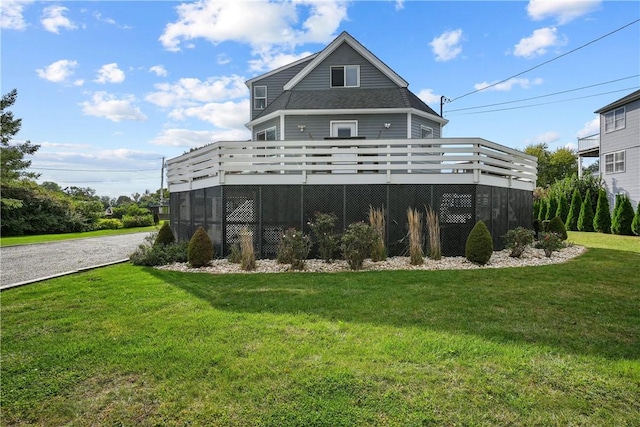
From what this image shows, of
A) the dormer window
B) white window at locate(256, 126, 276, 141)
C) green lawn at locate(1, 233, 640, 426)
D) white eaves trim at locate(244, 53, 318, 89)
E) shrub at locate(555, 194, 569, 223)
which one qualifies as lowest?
green lawn at locate(1, 233, 640, 426)

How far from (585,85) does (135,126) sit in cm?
2335

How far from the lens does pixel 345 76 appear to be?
592 inches

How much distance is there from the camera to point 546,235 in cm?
898

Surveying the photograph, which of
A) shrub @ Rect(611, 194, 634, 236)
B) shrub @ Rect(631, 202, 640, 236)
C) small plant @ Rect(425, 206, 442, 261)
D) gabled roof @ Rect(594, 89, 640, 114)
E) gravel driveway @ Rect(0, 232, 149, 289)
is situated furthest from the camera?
gabled roof @ Rect(594, 89, 640, 114)

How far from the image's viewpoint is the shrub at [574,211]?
61.2 ft

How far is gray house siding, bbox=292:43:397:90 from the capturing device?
14930 mm

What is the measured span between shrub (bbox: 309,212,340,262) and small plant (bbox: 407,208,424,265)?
5.06 ft

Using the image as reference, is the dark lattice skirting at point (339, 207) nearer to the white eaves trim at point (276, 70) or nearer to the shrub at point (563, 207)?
the white eaves trim at point (276, 70)

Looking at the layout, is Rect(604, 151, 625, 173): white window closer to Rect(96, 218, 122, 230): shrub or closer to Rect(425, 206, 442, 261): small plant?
Rect(425, 206, 442, 261): small plant

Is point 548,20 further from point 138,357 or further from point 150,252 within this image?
point 138,357

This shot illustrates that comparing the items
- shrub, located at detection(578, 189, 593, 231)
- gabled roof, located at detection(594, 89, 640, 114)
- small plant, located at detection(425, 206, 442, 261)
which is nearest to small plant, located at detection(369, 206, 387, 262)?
small plant, located at detection(425, 206, 442, 261)

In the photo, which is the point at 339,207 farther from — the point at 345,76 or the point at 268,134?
the point at 345,76

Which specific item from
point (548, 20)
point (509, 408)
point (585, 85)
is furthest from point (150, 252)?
point (585, 85)

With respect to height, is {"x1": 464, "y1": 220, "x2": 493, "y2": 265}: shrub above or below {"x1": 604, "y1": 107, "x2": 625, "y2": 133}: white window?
below
